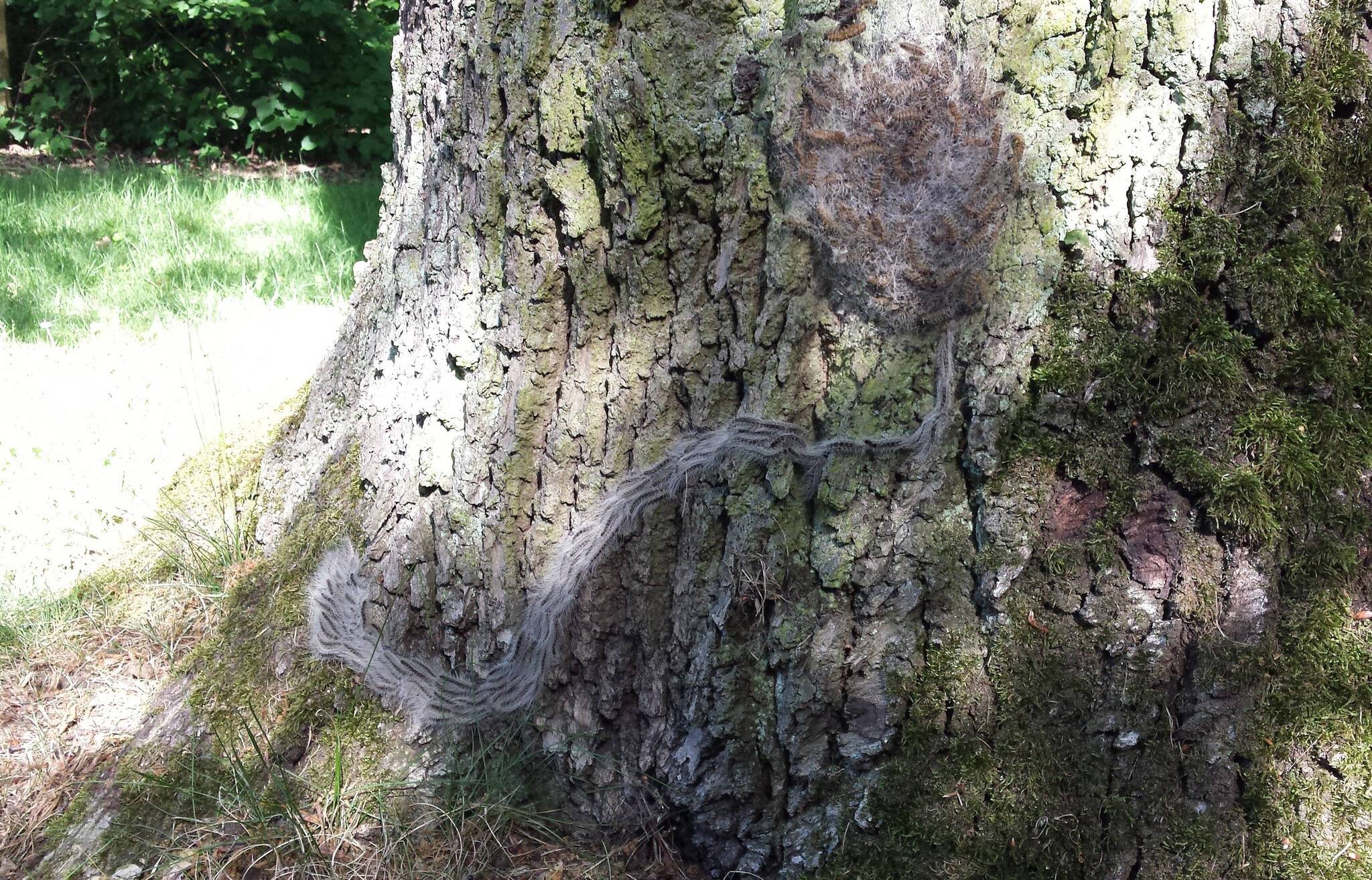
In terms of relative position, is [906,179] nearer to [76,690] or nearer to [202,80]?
[76,690]

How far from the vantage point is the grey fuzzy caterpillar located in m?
1.48

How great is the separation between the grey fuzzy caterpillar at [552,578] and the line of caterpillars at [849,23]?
1.48 feet

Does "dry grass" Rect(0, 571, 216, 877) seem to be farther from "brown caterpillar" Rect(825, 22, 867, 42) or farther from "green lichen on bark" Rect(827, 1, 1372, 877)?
"brown caterpillar" Rect(825, 22, 867, 42)

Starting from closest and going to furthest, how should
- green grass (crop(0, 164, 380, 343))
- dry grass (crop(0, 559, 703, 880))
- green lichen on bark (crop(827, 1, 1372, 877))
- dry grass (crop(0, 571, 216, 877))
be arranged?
1. green lichen on bark (crop(827, 1, 1372, 877))
2. dry grass (crop(0, 559, 703, 880))
3. dry grass (crop(0, 571, 216, 877))
4. green grass (crop(0, 164, 380, 343))

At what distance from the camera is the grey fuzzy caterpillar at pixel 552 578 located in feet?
4.87

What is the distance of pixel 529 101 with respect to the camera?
5.16ft

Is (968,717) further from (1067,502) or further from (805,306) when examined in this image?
(805,306)

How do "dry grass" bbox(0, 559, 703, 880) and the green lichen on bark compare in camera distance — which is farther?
"dry grass" bbox(0, 559, 703, 880)

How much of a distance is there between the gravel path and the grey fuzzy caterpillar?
1.05m

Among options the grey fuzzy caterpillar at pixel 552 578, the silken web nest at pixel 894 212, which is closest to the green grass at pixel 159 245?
the grey fuzzy caterpillar at pixel 552 578

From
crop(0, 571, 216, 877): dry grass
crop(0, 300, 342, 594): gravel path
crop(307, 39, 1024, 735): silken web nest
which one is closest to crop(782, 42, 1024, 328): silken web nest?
crop(307, 39, 1024, 735): silken web nest

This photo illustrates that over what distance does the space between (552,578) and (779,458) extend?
466 mm

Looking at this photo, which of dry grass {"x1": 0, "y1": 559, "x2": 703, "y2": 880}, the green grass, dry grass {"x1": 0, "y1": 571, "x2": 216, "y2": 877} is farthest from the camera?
the green grass

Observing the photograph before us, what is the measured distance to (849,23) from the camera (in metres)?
1.38
